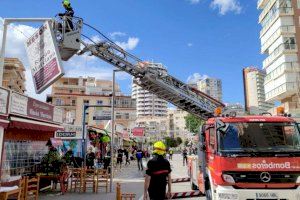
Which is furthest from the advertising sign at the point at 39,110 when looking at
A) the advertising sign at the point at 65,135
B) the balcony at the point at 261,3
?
the balcony at the point at 261,3

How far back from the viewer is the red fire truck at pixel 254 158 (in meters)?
8.39

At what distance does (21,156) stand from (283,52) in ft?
Result: 104

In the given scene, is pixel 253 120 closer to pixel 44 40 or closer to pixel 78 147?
pixel 44 40

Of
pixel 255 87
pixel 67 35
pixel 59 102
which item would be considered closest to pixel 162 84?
pixel 67 35

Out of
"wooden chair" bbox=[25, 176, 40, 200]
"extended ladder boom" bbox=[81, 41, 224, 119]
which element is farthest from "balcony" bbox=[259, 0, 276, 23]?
"wooden chair" bbox=[25, 176, 40, 200]

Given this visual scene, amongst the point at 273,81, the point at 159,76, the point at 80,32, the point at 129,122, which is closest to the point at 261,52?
the point at 273,81

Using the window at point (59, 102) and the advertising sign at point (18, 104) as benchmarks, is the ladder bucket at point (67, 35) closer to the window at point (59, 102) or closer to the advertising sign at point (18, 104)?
the advertising sign at point (18, 104)

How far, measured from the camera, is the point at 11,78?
80062 mm

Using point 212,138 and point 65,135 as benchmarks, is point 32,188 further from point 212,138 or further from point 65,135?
Result: point 65,135

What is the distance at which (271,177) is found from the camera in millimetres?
8477

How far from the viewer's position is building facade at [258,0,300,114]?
1465 inches

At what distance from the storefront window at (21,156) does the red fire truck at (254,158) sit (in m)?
7.75

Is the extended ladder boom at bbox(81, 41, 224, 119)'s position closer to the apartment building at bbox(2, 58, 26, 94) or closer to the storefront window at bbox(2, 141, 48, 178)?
the storefront window at bbox(2, 141, 48, 178)

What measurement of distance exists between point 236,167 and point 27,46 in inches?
267
